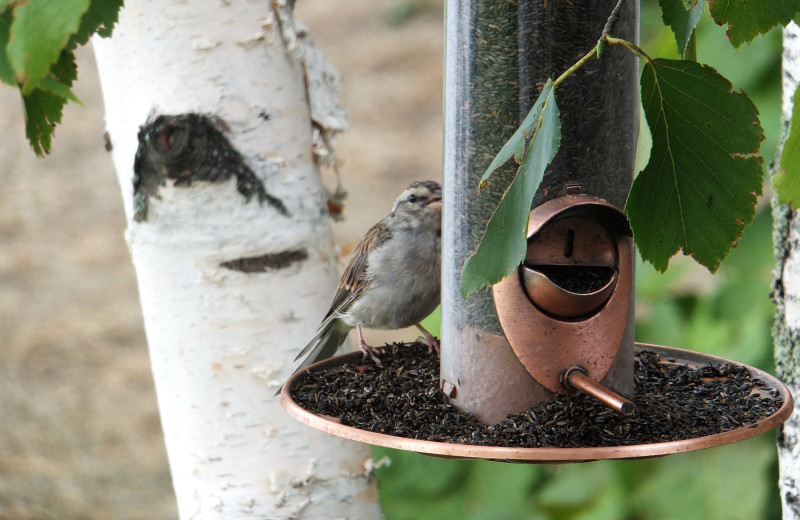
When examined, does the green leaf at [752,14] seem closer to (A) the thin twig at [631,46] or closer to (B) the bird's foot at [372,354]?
(A) the thin twig at [631,46]

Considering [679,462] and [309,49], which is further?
[679,462]

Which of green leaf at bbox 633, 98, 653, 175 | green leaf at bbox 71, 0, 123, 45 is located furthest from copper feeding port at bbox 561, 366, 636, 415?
green leaf at bbox 71, 0, 123, 45

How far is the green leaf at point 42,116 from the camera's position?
5.32ft

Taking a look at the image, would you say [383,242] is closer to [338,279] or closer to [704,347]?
[338,279]

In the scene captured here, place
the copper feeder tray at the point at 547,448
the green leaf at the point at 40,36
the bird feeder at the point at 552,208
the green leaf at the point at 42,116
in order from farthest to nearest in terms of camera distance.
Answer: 1. the bird feeder at the point at 552,208
2. the copper feeder tray at the point at 547,448
3. the green leaf at the point at 42,116
4. the green leaf at the point at 40,36

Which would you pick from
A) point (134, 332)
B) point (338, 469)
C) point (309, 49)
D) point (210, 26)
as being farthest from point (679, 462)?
point (134, 332)

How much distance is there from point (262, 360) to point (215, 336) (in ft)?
0.52

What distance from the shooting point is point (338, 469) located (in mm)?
3115

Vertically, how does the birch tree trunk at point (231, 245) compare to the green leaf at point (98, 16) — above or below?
below

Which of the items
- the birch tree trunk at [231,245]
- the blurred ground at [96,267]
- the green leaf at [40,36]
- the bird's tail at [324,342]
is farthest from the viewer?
the blurred ground at [96,267]

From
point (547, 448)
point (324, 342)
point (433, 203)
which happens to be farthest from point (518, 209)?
point (324, 342)

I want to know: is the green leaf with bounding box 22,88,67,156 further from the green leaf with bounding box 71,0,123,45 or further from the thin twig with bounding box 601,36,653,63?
the thin twig with bounding box 601,36,653,63

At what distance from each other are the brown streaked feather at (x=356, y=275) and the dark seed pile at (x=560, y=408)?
14.2 inches

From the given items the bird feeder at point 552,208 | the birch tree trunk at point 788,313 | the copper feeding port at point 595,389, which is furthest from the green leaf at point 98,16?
the birch tree trunk at point 788,313
